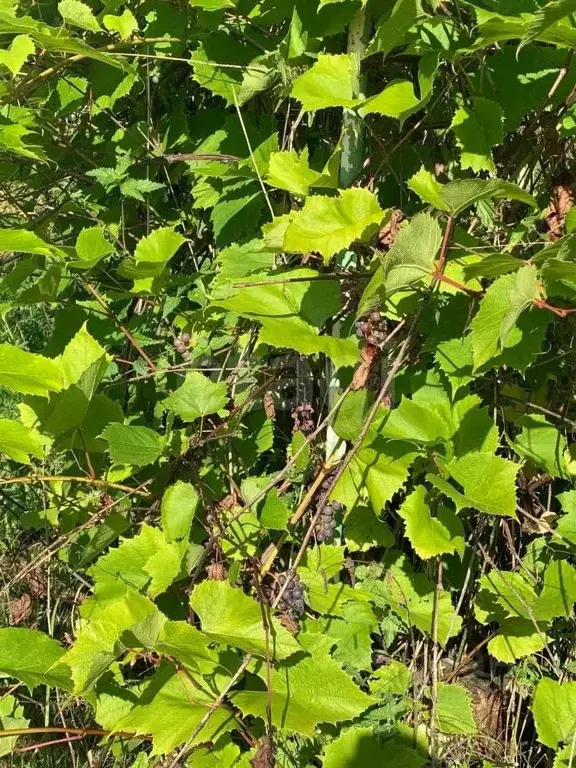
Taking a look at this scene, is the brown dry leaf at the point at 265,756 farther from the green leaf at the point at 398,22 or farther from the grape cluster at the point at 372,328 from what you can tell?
the green leaf at the point at 398,22

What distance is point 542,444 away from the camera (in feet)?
4.61

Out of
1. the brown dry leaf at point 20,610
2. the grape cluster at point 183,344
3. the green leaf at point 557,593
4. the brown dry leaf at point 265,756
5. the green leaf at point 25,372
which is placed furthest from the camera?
the brown dry leaf at point 20,610

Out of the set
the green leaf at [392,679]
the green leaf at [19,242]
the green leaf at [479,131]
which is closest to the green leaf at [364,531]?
the green leaf at [392,679]

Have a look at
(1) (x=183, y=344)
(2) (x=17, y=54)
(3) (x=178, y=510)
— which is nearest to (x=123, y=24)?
(2) (x=17, y=54)

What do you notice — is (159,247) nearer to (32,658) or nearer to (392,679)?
(32,658)

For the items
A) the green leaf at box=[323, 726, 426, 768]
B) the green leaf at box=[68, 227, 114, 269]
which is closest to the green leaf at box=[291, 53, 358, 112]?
the green leaf at box=[68, 227, 114, 269]

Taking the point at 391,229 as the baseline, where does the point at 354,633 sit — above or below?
below

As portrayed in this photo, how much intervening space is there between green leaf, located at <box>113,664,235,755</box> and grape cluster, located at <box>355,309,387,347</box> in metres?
0.65

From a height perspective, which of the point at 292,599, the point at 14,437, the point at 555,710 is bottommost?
the point at 555,710

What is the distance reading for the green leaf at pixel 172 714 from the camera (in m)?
1.15

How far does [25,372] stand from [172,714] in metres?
0.59

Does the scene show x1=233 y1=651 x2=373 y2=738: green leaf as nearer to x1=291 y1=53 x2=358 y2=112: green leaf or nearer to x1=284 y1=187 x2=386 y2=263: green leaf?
x1=284 y1=187 x2=386 y2=263: green leaf

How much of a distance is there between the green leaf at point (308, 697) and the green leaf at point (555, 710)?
1.16 feet

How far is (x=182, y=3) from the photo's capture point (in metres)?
1.67
